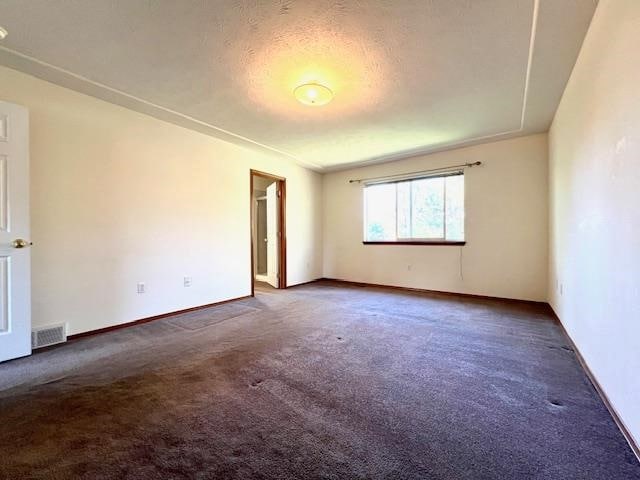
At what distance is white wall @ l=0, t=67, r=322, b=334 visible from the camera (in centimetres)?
251

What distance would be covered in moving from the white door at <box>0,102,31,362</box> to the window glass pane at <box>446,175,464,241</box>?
5026 mm

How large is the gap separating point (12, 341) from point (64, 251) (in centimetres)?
80

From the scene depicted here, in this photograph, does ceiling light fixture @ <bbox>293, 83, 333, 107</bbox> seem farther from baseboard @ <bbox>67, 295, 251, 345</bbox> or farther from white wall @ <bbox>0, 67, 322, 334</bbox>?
baseboard @ <bbox>67, 295, 251, 345</bbox>

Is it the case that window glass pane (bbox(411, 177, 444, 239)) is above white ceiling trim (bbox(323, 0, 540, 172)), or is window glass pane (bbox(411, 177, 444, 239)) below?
below

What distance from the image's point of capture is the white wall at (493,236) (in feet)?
12.8

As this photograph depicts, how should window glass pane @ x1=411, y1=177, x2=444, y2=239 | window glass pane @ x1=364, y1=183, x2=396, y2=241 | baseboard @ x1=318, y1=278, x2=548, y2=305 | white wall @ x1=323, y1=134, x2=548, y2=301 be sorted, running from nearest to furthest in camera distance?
1. white wall @ x1=323, y1=134, x2=548, y2=301
2. baseboard @ x1=318, y1=278, x2=548, y2=305
3. window glass pane @ x1=411, y1=177, x2=444, y2=239
4. window glass pane @ x1=364, y1=183, x2=396, y2=241

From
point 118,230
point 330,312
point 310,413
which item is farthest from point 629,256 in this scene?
point 118,230

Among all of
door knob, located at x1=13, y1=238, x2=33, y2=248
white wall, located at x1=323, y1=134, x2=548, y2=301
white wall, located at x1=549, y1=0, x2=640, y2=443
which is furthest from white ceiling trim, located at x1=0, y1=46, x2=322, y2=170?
white wall, located at x1=549, y1=0, x2=640, y2=443

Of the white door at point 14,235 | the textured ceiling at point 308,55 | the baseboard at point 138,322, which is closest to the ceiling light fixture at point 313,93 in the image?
the textured ceiling at point 308,55

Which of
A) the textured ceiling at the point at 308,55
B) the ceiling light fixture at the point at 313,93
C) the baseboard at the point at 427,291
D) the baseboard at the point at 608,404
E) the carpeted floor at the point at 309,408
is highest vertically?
the textured ceiling at the point at 308,55

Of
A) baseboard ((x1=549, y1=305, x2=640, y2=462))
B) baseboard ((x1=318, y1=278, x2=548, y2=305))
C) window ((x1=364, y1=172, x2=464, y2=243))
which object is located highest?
window ((x1=364, y1=172, x2=464, y2=243))

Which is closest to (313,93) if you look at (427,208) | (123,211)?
(123,211)

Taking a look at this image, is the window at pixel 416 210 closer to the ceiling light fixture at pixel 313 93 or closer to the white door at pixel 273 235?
the white door at pixel 273 235

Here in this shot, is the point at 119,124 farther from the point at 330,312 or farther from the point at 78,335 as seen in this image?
the point at 330,312
